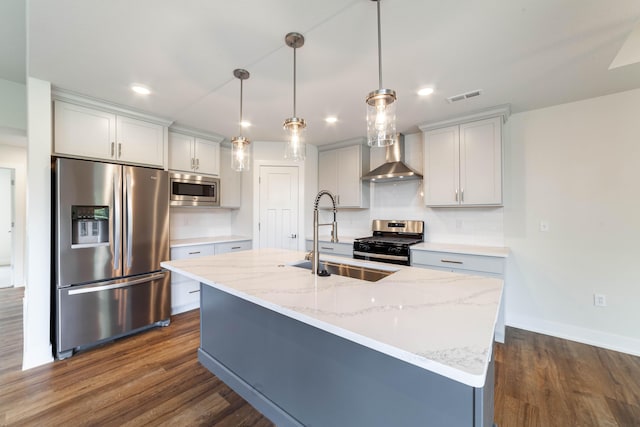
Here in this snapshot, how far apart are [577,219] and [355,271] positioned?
251cm

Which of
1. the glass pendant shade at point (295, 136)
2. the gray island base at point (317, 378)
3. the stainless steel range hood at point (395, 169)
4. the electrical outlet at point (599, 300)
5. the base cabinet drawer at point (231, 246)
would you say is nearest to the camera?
the gray island base at point (317, 378)

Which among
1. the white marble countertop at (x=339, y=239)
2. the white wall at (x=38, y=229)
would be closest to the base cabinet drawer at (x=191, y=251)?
the white wall at (x=38, y=229)

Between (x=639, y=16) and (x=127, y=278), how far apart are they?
434 cm

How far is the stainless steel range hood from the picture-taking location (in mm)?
3318

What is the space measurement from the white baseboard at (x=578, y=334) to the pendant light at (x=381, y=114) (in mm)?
2825

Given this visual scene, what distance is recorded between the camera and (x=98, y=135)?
103 inches

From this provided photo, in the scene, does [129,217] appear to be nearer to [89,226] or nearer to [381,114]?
[89,226]

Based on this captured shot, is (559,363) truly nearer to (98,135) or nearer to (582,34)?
(582,34)

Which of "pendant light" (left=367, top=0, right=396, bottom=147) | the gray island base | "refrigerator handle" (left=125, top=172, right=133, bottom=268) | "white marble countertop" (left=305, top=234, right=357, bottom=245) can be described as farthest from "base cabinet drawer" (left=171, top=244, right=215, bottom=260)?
"pendant light" (left=367, top=0, right=396, bottom=147)

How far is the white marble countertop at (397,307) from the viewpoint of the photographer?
749mm

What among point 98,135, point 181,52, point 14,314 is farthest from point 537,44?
point 14,314

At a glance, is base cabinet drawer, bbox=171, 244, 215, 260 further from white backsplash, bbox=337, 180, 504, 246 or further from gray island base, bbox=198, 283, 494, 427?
white backsplash, bbox=337, 180, 504, 246

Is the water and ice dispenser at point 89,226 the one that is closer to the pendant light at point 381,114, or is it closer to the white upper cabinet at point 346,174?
the pendant light at point 381,114

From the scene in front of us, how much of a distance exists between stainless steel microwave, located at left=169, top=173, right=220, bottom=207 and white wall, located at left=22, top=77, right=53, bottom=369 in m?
1.15
